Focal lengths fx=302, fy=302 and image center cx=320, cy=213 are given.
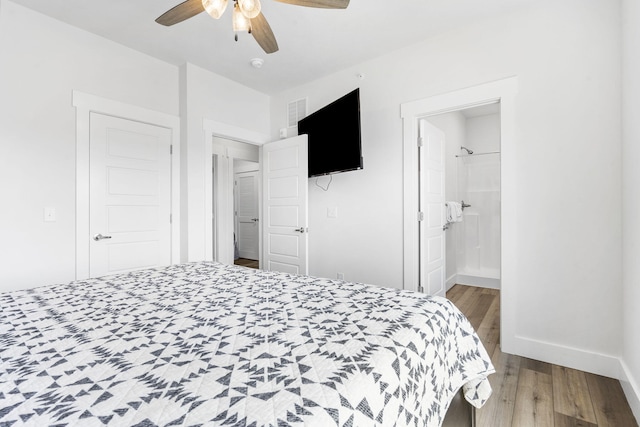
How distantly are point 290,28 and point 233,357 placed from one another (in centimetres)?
259

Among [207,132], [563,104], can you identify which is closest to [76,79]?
[207,132]

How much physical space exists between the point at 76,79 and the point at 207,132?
1.14 meters

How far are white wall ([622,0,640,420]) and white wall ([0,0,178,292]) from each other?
3.84 m

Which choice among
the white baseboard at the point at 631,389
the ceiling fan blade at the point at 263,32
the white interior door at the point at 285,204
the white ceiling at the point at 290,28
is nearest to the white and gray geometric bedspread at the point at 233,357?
the white baseboard at the point at 631,389

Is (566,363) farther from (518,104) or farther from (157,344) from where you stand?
(157,344)

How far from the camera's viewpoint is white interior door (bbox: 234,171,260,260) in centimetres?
627

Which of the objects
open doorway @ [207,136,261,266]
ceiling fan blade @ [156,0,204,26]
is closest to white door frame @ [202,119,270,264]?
open doorway @ [207,136,261,266]

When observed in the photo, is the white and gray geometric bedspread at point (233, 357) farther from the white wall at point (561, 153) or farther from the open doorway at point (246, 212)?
the open doorway at point (246, 212)

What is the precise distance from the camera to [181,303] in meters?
1.35

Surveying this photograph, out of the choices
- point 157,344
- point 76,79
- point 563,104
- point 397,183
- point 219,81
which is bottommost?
point 157,344

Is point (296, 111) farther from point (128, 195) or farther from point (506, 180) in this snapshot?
point (506, 180)

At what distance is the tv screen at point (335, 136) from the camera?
2.82 metres

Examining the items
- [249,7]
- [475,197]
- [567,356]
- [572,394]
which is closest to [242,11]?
[249,7]

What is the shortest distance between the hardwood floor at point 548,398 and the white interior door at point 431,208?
33.8 inches
